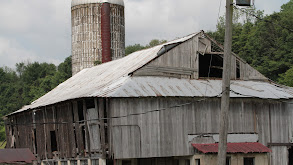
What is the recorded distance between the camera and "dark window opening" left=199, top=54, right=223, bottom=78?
31841 mm


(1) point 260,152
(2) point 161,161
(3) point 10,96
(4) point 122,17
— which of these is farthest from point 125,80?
(3) point 10,96

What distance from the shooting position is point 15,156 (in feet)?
109

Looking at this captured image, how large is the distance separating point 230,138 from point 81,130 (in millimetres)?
8175

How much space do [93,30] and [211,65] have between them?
32.2 metres

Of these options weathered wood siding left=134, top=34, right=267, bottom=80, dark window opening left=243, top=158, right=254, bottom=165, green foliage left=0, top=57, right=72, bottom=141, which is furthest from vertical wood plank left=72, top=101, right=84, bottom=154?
green foliage left=0, top=57, right=72, bottom=141

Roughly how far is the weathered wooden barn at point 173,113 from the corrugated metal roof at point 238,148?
58mm

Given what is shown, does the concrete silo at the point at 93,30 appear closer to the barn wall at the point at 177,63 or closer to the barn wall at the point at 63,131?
the barn wall at the point at 63,131

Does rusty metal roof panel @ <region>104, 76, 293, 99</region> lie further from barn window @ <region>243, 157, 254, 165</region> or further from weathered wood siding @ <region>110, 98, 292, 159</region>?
barn window @ <region>243, 157, 254, 165</region>

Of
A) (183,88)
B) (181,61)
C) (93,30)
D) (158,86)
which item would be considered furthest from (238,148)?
(93,30)

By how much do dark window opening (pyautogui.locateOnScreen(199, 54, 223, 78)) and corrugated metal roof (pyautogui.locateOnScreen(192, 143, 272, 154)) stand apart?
4.47 metres

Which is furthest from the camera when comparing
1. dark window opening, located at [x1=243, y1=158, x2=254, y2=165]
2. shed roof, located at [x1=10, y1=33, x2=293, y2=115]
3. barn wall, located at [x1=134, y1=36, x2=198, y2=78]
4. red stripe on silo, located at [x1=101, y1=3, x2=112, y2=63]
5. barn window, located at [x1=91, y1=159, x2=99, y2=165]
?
red stripe on silo, located at [x1=101, y1=3, x2=112, y2=63]

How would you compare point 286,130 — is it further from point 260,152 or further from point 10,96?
point 10,96

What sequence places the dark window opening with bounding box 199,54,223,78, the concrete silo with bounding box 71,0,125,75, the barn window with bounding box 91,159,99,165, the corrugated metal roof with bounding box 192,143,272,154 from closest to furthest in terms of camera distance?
the barn window with bounding box 91,159,99,165
the corrugated metal roof with bounding box 192,143,272,154
the dark window opening with bounding box 199,54,223,78
the concrete silo with bounding box 71,0,125,75

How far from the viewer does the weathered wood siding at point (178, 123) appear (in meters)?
27.3
